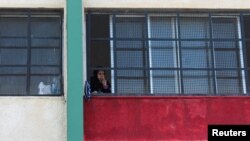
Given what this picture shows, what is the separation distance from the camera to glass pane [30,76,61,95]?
12.7 meters

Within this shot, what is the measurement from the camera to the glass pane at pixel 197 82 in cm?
1291

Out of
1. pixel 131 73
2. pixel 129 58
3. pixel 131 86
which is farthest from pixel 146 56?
pixel 131 86

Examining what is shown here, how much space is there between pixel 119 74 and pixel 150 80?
70cm

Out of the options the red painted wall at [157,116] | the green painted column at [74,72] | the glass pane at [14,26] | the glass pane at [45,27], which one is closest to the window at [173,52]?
the red painted wall at [157,116]

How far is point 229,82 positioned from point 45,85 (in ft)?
13.4

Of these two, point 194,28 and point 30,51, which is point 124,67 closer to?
point 194,28

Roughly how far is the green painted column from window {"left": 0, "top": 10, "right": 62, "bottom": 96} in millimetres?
616

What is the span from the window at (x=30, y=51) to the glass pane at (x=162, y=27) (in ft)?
6.85

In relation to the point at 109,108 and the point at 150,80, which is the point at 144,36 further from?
the point at 109,108

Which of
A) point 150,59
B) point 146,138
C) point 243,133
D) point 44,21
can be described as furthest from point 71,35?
point 243,133

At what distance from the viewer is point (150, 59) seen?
42.6 feet

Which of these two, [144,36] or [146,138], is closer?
[146,138]

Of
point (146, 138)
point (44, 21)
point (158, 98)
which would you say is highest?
point (44, 21)

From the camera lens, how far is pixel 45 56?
42.3ft
